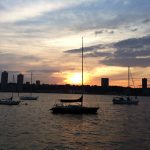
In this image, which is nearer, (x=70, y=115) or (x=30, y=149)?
(x=30, y=149)

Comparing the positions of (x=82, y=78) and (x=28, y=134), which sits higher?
(x=82, y=78)

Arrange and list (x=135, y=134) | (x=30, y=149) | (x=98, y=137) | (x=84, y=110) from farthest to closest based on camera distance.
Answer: (x=84, y=110)
(x=135, y=134)
(x=98, y=137)
(x=30, y=149)

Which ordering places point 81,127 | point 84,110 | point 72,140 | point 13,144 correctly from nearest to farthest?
point 13,144 → point 72,140 → point 81,127 → point 84,110

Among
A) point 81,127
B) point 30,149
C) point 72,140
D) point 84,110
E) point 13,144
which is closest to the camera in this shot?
point 30,149

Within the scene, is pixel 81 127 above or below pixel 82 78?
below

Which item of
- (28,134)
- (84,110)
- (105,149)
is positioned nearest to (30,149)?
(105,149)

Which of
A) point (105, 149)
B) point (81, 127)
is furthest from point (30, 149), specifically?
point (81, 127)

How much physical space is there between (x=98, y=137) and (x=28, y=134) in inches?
404

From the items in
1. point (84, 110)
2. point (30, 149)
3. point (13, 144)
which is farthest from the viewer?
point (84, 110)

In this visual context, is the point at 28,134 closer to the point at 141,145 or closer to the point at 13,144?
the point at 13,144

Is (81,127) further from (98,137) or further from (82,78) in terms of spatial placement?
(82,78)

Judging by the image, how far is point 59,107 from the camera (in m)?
89.7

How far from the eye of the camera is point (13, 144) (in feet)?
148

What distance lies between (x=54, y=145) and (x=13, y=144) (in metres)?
4.99
